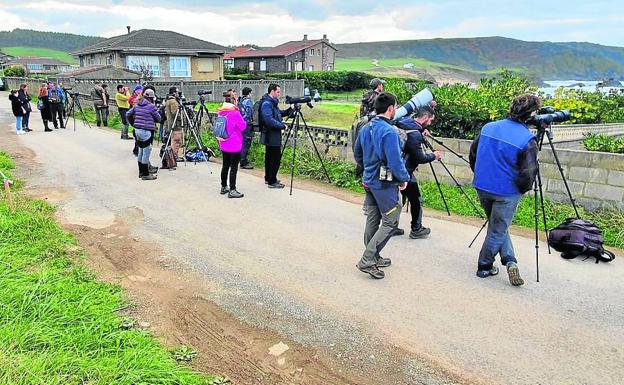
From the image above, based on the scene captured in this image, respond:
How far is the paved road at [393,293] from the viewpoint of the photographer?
3650 mm

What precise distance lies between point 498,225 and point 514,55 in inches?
8192

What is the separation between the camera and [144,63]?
3922cm

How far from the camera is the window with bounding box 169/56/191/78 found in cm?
4062

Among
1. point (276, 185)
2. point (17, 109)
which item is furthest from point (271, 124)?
point (17, 109)

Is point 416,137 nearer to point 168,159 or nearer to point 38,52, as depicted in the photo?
point 168,159

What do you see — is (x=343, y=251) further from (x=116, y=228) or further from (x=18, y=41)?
(x=18, y=41)

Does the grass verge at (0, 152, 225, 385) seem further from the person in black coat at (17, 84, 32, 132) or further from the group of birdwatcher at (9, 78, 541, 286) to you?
the person in black coat at (17, 84, 32, 132)

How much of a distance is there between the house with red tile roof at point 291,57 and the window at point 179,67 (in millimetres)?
24712

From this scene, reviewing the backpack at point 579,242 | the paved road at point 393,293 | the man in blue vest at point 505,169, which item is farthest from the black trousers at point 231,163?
the backpack at point 579,242

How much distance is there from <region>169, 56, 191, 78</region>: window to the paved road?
3528 centimetres

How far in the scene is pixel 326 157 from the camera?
1034 centimetres

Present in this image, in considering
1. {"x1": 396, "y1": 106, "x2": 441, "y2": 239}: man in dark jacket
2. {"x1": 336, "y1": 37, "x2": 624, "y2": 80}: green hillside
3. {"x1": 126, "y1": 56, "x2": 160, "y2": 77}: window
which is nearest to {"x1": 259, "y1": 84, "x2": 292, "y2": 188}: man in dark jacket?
{"x1": 396, "y1": 106, "x2": 441, "y2": 239}: man in dark jacket

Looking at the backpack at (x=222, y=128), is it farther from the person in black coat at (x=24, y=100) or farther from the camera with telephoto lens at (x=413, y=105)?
the person in black coat at (x=24, y=100)

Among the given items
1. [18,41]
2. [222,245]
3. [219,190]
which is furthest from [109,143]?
[18,41]
